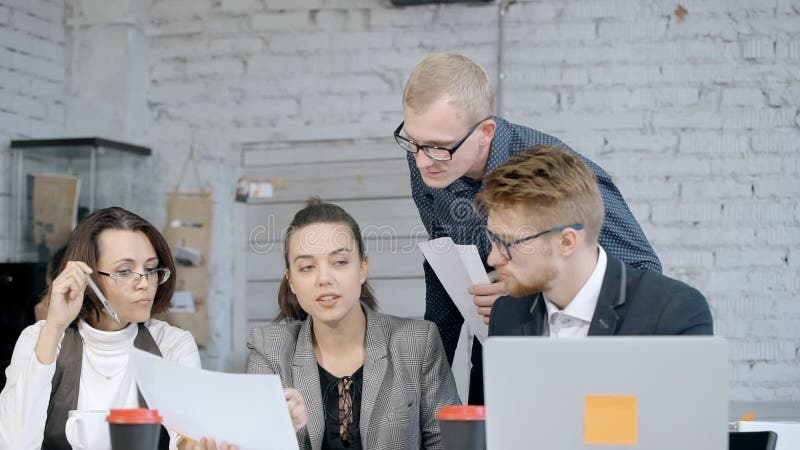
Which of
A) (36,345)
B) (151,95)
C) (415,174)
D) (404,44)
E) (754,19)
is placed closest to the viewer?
(36,345)

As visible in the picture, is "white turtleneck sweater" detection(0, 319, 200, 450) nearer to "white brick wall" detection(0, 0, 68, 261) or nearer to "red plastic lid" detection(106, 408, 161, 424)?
"red plastic lid" detection(106, 408, 161, 424)

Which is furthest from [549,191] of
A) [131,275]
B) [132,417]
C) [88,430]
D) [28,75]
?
[28,75]

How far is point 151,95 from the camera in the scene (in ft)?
14.6

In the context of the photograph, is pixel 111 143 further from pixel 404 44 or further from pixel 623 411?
pixel 623 411

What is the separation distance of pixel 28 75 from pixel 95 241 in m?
2.30

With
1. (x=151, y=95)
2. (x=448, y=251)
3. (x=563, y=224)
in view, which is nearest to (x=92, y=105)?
(x=151, y=95)

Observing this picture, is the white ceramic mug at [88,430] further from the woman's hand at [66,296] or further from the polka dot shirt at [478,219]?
the polka dot shirt at [478,219]

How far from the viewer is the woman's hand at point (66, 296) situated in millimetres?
1973

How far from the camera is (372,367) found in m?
2.09

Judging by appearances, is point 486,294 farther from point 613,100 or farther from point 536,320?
point 613,100

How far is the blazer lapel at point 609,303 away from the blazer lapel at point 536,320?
0.15m

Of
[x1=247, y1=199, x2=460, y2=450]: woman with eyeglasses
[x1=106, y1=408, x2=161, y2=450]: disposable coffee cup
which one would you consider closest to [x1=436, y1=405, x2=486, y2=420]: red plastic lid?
[x1=106, y1=408, x2=161, y2=450]: disposable coffee cup

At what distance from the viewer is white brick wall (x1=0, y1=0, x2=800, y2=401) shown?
154 inches

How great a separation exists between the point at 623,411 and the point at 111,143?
329 centimetres
